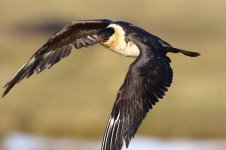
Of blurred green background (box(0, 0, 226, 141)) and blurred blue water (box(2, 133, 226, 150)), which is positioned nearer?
blurred blue water (box(2, 133, 226, 150))

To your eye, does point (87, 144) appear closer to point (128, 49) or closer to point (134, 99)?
point (128, 49)

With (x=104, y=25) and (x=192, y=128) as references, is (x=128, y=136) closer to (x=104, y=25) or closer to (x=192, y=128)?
(x=104, y=25)

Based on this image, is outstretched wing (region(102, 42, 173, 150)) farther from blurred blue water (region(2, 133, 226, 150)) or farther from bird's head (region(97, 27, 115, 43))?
blurred blue water (region(2, 133, 226, 150))

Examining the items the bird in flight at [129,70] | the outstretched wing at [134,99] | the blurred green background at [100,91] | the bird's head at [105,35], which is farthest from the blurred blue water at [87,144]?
the outstretched wing at [134,99]

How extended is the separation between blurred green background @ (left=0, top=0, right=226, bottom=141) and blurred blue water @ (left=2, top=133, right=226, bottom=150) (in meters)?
0.27

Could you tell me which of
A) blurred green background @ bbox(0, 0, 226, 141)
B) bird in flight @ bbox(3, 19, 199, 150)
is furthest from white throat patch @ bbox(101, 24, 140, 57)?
blurred green background @ bbox(0, 0, 226, 141)

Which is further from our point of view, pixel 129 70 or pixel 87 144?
pixel 87 144

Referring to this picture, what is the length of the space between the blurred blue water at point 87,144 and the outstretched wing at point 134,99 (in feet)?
24.6

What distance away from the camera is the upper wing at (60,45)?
14703mm

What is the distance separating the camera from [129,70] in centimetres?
1287

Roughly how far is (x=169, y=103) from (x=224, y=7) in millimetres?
11124

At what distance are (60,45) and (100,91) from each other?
8.80 m

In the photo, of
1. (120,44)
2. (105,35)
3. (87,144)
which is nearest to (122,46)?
(120,44)

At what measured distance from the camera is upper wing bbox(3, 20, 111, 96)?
14703 millimetres
